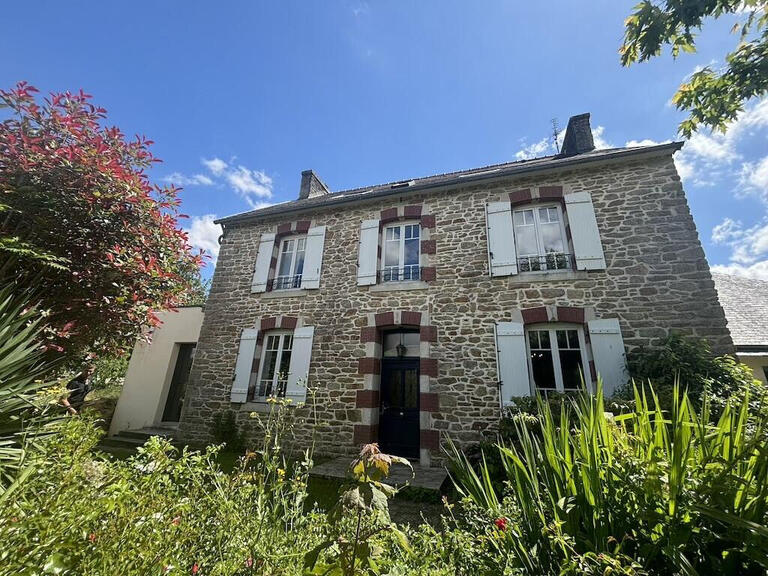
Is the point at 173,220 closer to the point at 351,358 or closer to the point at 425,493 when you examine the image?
the point at 351,358

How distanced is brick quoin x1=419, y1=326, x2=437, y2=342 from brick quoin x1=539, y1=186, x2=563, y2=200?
3.54 metres

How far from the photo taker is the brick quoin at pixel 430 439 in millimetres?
5621

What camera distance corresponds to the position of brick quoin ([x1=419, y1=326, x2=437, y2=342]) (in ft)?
20.4

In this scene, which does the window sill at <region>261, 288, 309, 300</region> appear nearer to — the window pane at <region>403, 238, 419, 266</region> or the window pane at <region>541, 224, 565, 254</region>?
the window pane at <region>403, 238, 419, 266</region>

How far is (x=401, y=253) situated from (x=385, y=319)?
1.63 metres

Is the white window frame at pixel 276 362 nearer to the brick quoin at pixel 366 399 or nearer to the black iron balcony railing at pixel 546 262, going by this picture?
the brick quoin at pixel 366 399

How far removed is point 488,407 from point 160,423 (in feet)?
29.0

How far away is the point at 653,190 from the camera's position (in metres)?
5.89

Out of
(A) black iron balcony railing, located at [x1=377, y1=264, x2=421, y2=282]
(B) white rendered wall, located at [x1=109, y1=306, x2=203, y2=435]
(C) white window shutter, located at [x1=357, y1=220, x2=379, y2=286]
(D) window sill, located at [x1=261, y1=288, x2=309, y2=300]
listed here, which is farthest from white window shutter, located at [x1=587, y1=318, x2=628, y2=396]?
(B) white rendered wall, located at [x1=109, y1=306, x2=203, y2=435]

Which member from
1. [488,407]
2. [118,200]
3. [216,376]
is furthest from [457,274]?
[216,376]

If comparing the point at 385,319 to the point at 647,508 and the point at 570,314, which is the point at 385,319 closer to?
the point at 570,314

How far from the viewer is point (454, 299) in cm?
632

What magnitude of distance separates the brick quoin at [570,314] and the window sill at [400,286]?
2503 millimetres

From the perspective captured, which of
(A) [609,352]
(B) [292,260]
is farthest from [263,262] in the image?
(A) [609,352]
